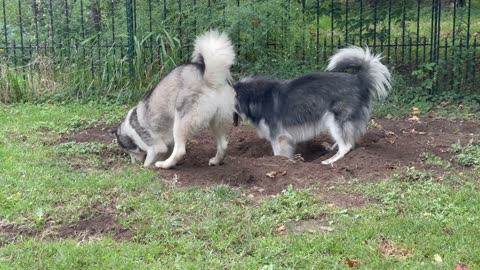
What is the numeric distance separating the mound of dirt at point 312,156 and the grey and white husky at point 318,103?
281 millimetres

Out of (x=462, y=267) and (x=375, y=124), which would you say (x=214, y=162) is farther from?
(x=462, y=267)

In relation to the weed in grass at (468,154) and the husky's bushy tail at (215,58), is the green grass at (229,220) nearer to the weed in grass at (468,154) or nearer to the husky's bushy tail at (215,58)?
the weed in grass at (468,154)

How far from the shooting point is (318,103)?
22.9 feet

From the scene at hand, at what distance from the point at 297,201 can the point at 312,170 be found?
998 mm

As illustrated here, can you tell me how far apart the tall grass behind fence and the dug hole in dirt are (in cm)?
190

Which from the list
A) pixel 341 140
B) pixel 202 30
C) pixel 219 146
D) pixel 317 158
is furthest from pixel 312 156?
pixel 202 30

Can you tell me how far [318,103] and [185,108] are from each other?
154cm

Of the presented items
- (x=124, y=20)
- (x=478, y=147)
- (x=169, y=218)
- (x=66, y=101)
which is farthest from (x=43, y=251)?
(x=124, y=20)

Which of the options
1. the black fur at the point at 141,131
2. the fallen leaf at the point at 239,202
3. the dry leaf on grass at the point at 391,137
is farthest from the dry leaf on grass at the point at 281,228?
the dry leaf on grass at the point at 391,137

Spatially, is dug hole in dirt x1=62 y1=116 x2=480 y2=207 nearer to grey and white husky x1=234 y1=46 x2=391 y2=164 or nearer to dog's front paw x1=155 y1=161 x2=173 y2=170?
dog's front paw x1=155 y1=161 x2=173 y2=170

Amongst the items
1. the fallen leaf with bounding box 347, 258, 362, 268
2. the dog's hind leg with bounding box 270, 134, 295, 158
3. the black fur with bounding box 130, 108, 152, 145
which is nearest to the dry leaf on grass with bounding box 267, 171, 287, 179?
the dog's hind leg with bounding box 270, 134, 295, 158

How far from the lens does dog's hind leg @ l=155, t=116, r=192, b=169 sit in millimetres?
6359

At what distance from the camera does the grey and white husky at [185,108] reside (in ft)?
20.5

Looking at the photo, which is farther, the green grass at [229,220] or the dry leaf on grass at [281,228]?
the dry leaf on grass at [281,228]
